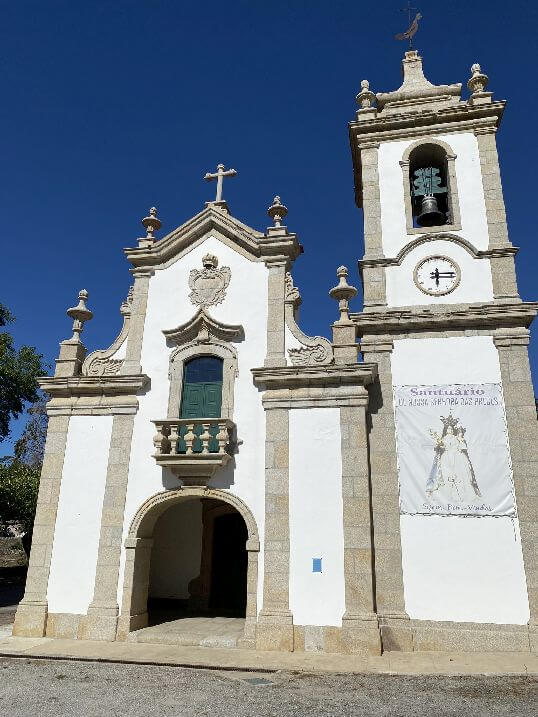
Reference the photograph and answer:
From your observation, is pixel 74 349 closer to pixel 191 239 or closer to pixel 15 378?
pixel 191 239

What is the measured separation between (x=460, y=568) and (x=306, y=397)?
469 cm

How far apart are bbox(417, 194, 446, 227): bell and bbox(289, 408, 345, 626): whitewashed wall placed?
247 inches

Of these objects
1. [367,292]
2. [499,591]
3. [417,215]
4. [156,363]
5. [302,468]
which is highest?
[417,215]

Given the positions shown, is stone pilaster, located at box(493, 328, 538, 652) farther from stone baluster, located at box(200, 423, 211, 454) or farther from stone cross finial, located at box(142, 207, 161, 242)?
stone cross finial, located at box(142, 207, 161, 242)

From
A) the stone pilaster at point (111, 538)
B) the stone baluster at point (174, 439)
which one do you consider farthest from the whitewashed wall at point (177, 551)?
the stone baluster at point (174, 439)

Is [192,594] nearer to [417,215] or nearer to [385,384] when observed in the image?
[385,384]

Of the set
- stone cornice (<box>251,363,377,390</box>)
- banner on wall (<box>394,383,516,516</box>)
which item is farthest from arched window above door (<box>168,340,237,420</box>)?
banner on wall (<box>394,383,516,516</box>)

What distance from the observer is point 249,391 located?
12602 mm

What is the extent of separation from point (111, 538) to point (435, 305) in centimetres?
928

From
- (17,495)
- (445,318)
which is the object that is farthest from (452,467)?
(17,495)

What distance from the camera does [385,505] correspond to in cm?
1159

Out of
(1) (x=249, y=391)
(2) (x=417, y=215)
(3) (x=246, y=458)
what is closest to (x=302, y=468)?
(3) (x=246, y=458)

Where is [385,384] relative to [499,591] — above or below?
above

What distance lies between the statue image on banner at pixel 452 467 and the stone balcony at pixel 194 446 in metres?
4.50
